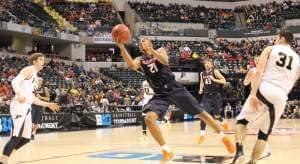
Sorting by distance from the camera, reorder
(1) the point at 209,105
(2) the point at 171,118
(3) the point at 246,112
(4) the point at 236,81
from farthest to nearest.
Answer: (4) the point at 236,81, (2) the point at 171,118, (1) the point at 209,105, (3) the point at 246,112

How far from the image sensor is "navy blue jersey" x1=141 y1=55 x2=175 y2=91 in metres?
7.86

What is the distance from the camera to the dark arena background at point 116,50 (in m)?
22.6

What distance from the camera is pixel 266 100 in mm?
6660

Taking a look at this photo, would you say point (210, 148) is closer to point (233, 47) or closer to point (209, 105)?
point (209, 105)

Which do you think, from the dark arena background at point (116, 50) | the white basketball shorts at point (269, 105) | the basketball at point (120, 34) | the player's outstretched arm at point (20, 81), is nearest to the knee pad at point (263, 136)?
the white basketball shorts at point (269, 105)

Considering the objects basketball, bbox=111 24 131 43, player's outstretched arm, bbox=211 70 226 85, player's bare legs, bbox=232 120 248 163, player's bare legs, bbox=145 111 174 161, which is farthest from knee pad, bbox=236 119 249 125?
player's outstretched arm, bbox=211 70 226 85

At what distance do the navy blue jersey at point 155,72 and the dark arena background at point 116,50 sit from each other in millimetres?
10292

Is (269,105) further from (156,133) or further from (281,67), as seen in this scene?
(156,133)

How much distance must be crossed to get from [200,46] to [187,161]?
114ft

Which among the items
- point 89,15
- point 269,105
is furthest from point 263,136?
point 89,15

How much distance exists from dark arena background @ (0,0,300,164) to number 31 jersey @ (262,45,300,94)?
12248 millimetres

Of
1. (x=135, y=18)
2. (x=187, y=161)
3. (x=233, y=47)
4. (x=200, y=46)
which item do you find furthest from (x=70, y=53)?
(x=187, y=161)

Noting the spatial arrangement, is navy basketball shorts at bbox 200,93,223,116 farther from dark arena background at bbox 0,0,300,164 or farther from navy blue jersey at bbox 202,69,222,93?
dark arena background at bbox 0,0,300,164

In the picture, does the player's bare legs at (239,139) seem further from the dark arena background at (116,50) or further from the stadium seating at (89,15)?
the stadium seating at (89,15)
